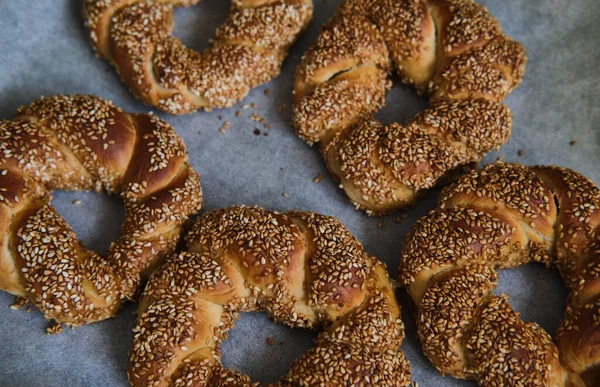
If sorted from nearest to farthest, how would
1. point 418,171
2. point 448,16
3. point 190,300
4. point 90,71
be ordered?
1. point 190,300
2. point 418,171
3. point 448,16
4. point 90,71

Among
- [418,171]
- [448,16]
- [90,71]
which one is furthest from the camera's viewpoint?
[90,71]

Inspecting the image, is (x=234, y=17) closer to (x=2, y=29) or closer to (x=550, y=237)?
(x=2, y=29)

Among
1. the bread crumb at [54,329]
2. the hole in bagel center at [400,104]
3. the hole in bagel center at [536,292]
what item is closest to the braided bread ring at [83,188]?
the bread crumb at [54,329]

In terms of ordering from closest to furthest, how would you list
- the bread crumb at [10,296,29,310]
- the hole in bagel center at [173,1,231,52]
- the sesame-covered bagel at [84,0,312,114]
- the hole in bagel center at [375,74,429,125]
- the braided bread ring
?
the braided bread ring → the bread crumb at [10,296,29,310] → the sesame-covered bagel at [84,0,312,114] → the hole in bagel center at [375,74,429,125] → the hole in bagel center at [173,1,231,52]

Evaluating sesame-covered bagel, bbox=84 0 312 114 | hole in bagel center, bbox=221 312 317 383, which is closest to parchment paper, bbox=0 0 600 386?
hole in bagel center, bbox=221 312 317 383

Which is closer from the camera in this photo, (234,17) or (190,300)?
(190,300)

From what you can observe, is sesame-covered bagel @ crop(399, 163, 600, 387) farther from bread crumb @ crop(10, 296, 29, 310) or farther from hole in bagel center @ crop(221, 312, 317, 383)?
bread crumb @ crop(10, 296, 29, 310)

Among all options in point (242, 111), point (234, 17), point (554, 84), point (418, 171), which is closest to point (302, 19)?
point (234, 17)
